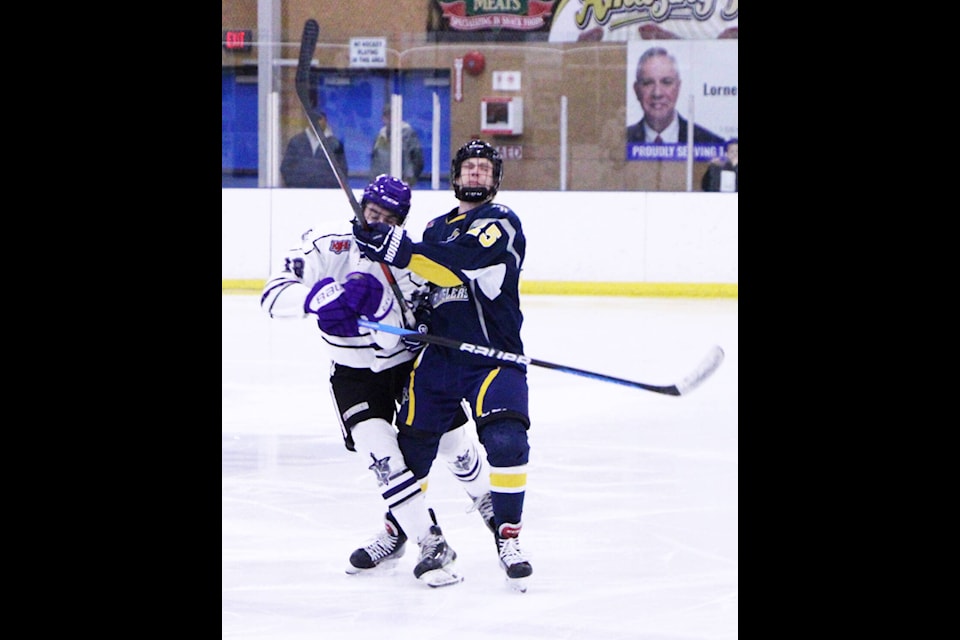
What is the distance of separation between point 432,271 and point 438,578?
0.64m

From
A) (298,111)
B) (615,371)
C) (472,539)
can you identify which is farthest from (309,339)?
(472,539)

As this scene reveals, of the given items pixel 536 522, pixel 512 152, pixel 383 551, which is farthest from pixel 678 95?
pixel 383 551

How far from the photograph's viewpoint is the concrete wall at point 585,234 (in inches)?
315

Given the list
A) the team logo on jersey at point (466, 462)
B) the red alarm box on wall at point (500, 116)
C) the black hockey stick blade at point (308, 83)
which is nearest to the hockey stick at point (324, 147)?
the black hockey stick blade at point (308, 83)

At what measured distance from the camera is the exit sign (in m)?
8.66

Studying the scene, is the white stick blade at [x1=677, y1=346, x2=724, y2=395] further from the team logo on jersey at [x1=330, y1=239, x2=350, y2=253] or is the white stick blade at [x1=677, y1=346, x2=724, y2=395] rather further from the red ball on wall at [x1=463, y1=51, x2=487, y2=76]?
the red ball on wall at [x1=463, y1=51, x2=487, y2=76]

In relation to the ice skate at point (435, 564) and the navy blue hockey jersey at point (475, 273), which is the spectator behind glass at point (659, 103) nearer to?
the navy blue hockey jersey at point (475, 273)

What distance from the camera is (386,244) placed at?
2.73m

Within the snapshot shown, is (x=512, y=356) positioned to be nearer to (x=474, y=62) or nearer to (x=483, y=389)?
(x=483, y=389)

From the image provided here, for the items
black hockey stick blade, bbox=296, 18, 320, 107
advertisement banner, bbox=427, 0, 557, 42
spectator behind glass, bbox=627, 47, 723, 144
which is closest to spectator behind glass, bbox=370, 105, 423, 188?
advertisement banner, bbox=427, 0, 557, 42

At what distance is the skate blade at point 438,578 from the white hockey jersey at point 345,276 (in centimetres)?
48
